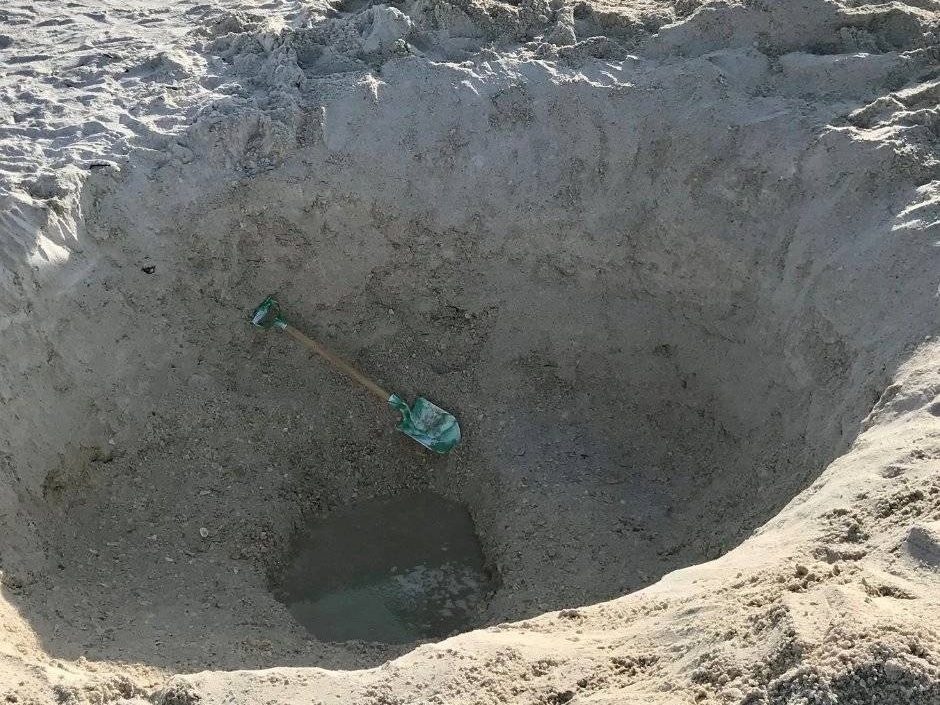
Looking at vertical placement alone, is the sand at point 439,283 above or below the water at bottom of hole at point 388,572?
above

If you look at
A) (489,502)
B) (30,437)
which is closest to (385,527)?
(489,502)

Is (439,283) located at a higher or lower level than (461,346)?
higher

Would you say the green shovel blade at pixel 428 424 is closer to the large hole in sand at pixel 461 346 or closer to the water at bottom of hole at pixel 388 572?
the large hole in sand at pixel 461 346

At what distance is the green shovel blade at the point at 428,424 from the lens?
19.4 ft

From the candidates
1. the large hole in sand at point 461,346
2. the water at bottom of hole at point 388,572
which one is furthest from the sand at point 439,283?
the water at bottom of hole at point 388,572

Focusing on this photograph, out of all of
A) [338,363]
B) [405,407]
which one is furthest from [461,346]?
[338,363]

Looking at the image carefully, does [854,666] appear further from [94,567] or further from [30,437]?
[30,437]

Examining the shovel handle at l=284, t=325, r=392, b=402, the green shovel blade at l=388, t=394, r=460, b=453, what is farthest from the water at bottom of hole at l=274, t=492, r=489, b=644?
the shovel handle at l=284, t=325, r=392, b=402

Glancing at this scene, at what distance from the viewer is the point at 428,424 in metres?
5.95

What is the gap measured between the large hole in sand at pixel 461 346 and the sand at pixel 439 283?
20 millimetres

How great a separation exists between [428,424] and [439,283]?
94 centimetres

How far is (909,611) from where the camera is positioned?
2.99 m

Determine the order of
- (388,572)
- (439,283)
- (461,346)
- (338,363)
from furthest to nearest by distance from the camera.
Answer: (461,346) → (439,283) → (338,363) → (388,572)

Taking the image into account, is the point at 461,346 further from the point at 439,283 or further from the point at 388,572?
the point at 388,572
